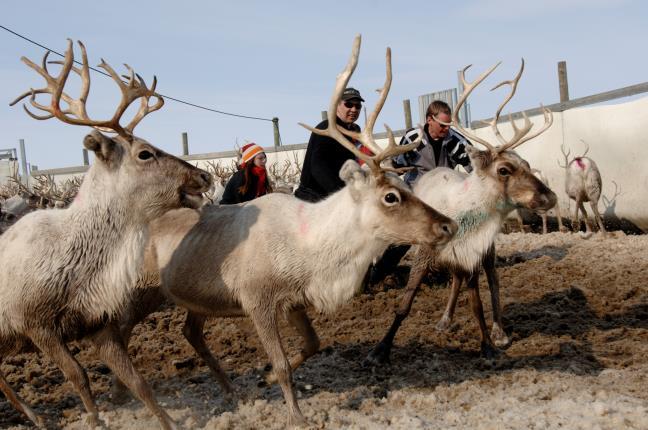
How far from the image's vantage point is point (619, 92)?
14094 mm

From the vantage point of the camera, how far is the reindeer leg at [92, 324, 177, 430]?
4539mm

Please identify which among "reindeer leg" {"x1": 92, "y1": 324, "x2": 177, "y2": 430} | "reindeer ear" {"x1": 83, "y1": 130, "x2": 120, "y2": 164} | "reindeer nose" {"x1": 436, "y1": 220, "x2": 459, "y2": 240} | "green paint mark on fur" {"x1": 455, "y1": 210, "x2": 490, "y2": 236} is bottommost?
"reindeer leg" {"x1": 92, "y1": 324, "x2": 177, "y2": 430}

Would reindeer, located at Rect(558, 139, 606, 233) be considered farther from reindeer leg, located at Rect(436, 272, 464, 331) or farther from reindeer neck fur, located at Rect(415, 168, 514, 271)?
reindeer neck fur, located at Rect(415, 168, 514, 271)

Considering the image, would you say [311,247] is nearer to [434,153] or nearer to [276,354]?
[276,354]

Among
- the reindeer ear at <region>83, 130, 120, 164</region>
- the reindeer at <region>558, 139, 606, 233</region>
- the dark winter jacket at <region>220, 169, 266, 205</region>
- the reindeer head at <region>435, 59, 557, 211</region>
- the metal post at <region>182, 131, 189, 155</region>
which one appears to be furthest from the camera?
the metal post at <region>182, 131, 189, 155</region>

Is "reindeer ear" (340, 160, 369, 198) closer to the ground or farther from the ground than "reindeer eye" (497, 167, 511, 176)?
farther from the ground

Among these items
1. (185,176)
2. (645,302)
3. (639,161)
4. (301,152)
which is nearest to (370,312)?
(645,302)

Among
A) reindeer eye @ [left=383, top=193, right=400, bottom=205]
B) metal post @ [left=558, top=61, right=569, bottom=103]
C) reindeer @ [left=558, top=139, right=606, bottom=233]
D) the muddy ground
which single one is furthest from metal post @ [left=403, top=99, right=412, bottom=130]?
reindeer eye @ [left=383, top=193, right=400, bottom=205]

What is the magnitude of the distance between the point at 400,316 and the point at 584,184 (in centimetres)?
885

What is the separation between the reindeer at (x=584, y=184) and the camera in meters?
13.8

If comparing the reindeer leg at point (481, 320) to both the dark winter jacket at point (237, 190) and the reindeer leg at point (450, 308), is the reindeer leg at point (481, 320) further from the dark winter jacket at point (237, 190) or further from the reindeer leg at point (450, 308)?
the dark winter jacket at point (237, 190)

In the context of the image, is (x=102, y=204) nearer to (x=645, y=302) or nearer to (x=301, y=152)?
(x=645, y=302)

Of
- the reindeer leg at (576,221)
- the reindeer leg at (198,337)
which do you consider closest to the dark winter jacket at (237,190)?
the reindeer leg at (198,337)

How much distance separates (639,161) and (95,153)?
11.2m
